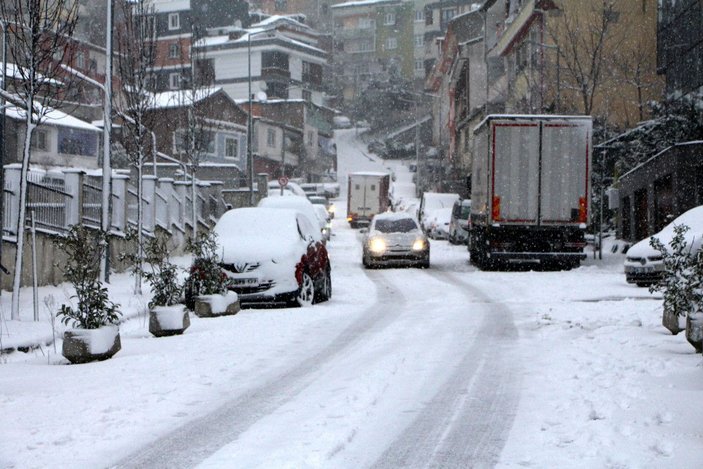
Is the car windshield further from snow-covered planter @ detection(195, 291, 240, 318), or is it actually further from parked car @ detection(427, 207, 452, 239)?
parked car @ detection(427, 207, 452, 239)

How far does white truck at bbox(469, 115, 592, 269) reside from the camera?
23.6m

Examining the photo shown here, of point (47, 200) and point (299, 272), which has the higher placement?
point (47, 200)

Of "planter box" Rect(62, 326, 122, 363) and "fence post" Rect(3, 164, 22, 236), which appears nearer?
"planter box" Rect(62, 326, 122, 363)

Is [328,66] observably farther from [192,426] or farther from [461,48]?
[192,426]

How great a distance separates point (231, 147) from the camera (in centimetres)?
6969

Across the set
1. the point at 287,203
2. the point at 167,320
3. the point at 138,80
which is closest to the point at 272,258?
the point at 167,320

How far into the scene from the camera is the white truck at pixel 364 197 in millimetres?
56219

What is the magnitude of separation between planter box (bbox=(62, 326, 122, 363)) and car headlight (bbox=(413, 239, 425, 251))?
55.7 feet

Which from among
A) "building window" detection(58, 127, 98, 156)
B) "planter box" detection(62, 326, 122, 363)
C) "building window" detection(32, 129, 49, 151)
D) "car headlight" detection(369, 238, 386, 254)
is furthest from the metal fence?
"building window" detection(58, 127, 98, 156)

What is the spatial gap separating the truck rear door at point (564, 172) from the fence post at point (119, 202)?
34.1ft

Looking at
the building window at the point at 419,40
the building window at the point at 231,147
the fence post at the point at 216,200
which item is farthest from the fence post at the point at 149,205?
the building window at the point at 419,40

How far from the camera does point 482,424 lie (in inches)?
256

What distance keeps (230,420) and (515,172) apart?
18.2 m

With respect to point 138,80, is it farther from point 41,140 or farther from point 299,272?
point 41,140
